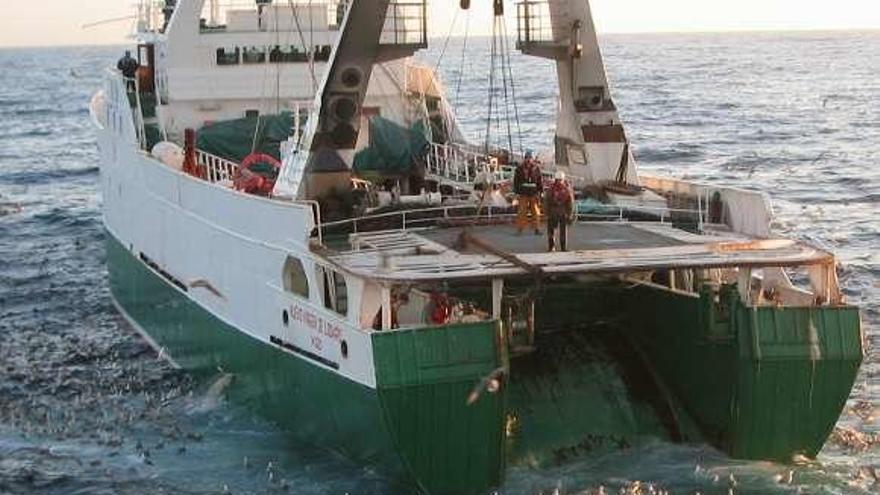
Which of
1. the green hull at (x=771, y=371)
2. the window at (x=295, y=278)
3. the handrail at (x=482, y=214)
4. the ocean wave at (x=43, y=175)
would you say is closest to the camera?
the green hull at (x=771, y=371)

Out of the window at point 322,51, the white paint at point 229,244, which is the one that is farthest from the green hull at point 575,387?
the window at point 322,51

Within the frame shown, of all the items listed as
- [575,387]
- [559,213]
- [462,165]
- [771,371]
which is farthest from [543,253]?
[462,165]

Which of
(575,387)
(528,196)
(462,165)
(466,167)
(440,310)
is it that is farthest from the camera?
(462,165)

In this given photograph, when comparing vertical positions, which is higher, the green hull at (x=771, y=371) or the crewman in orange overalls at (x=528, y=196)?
the crewman in orange overalls at (x=528, y=196)

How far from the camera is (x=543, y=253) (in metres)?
21.3

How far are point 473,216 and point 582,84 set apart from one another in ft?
12.6

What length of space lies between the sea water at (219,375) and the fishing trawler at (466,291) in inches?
23.6

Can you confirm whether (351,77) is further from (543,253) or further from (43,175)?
(43,175)

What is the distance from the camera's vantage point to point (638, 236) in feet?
76.3

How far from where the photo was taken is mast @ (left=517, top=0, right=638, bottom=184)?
26562 millimetres

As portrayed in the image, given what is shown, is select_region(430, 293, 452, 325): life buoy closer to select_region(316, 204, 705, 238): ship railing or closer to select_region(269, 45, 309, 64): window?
select_region(316, 204, 705, 238): ship railing

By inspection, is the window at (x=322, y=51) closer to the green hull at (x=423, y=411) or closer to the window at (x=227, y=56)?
the window at (x=227, y=56)

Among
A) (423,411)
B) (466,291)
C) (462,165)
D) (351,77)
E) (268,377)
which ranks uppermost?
(351,77)

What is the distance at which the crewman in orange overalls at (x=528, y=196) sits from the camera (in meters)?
23.8
